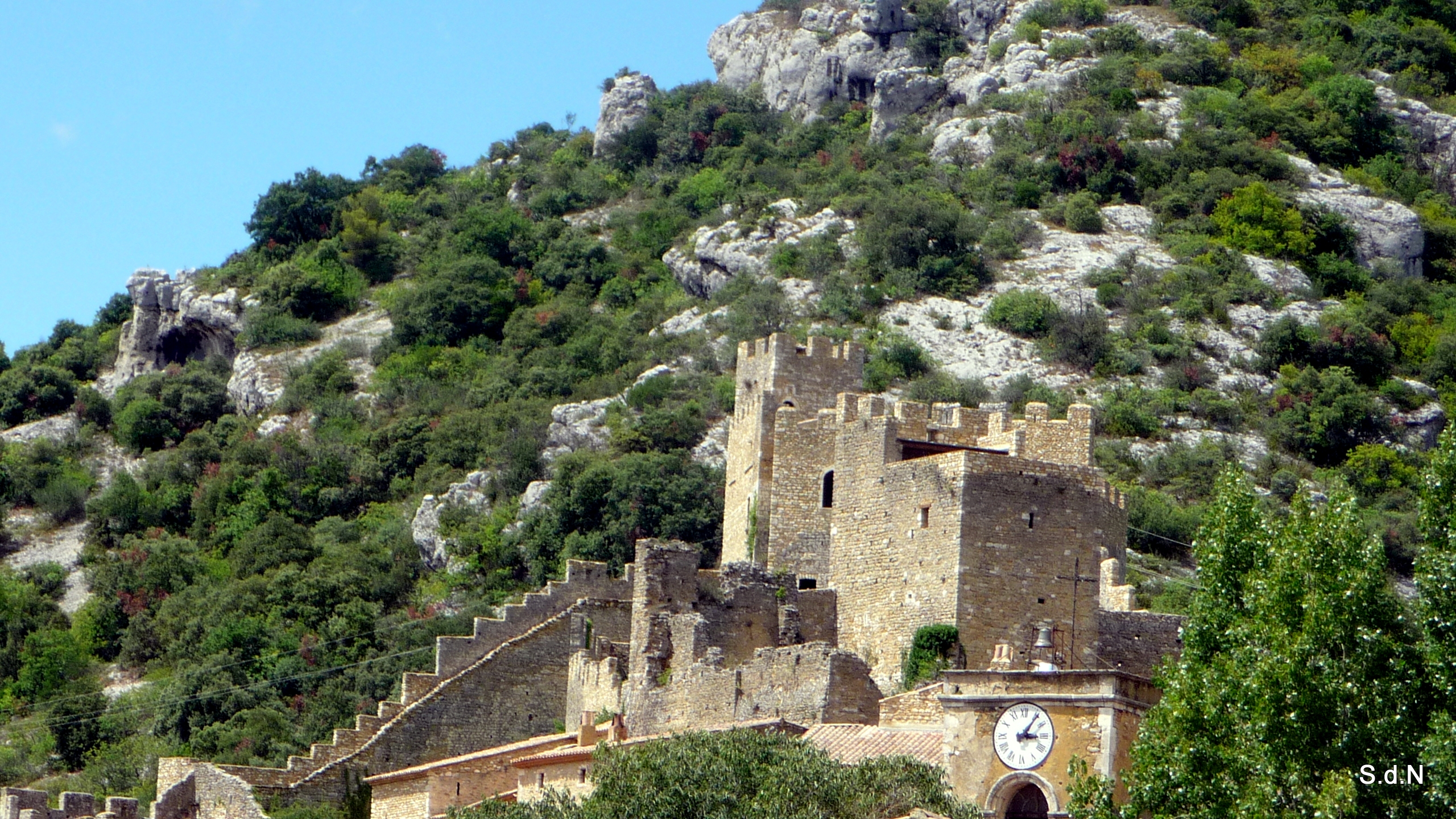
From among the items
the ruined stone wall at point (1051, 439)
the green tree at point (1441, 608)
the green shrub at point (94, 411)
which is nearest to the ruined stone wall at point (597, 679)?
the ruined stone wall at point (1051, 439)

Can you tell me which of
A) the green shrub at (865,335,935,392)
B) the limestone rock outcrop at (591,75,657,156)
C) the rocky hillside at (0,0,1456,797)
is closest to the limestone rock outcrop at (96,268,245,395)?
the rocky hillside at (0,0,1456,797)

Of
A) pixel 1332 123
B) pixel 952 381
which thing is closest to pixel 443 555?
pixel 952 381

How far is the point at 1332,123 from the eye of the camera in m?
96.9

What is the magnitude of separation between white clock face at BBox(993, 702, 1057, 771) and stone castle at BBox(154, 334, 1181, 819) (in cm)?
173

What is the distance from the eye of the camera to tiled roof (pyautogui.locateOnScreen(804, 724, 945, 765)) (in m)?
36.7

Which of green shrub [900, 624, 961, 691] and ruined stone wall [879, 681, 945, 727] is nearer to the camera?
ruined stone wall [879, 681, 945, 727]

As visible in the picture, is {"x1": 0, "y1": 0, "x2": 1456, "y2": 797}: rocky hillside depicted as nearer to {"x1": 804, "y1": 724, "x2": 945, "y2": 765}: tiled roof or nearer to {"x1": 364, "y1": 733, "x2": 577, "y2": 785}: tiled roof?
{"x1": 364, "y1": 733, "x2": 577, "y2": 785}: tiled roof

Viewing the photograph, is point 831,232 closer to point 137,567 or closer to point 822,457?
point 137,567

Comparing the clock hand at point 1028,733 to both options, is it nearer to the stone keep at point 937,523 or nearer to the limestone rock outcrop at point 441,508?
the stone keep at point 937,523

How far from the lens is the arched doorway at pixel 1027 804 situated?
1345 inches

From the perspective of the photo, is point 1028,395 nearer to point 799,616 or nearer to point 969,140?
point 969,140

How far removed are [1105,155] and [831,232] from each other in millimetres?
11301

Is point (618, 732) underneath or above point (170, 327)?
underneath

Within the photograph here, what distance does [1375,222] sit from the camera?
88.7m
